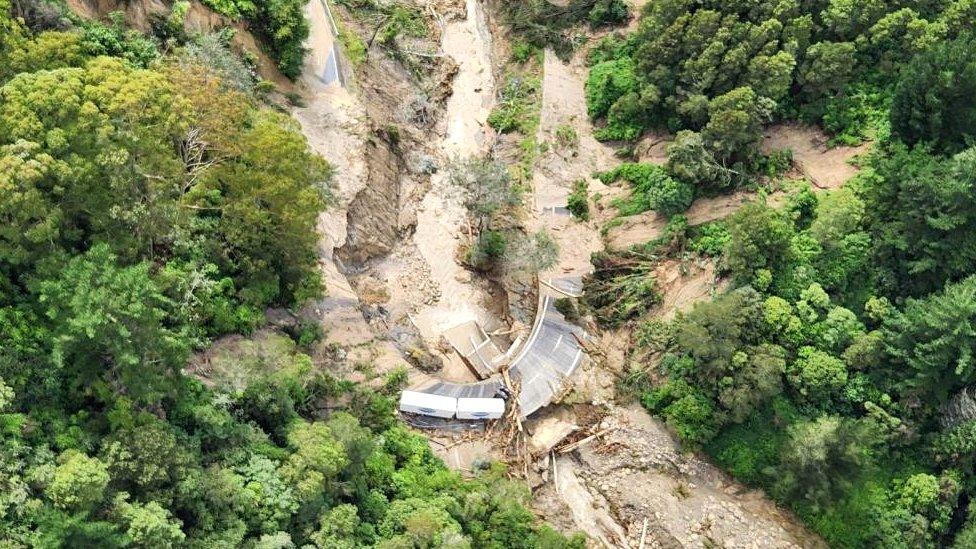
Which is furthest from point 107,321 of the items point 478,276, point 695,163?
point 695,163

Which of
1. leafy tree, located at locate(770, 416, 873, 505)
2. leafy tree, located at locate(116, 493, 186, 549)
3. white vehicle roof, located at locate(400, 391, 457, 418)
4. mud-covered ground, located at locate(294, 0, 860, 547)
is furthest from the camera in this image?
white vehicle roof, located at locate(400, 391, 457, 418)

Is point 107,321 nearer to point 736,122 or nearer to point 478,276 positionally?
point 478,276

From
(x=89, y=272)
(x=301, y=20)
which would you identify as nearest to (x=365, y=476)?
(x=89, y=272)

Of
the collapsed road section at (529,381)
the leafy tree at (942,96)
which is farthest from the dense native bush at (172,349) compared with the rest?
the leafy tree at (942,96)

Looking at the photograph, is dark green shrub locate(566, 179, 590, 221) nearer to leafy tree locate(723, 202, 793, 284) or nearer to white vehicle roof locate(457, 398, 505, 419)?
leafy tree locate(723, 202, 793, 284)

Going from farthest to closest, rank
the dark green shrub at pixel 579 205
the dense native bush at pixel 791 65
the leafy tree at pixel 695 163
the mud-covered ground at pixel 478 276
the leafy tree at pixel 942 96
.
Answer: the dark green shrub at pixel 579 205 < the leafy tree at pixel 695 163 < the dense native bush at pixel 791 65 < the leafy tree at pixel 942 96 < the mud-covered ground at pixel 478 276

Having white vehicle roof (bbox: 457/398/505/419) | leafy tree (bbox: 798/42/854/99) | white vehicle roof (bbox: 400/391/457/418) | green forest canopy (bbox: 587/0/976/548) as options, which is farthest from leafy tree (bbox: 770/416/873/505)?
leafy tree (bbox: 798/42/854/99)

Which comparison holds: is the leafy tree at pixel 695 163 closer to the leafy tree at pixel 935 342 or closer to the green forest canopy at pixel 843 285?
the green forest canopy at pixel 843 285

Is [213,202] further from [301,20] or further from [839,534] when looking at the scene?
[839,534]
